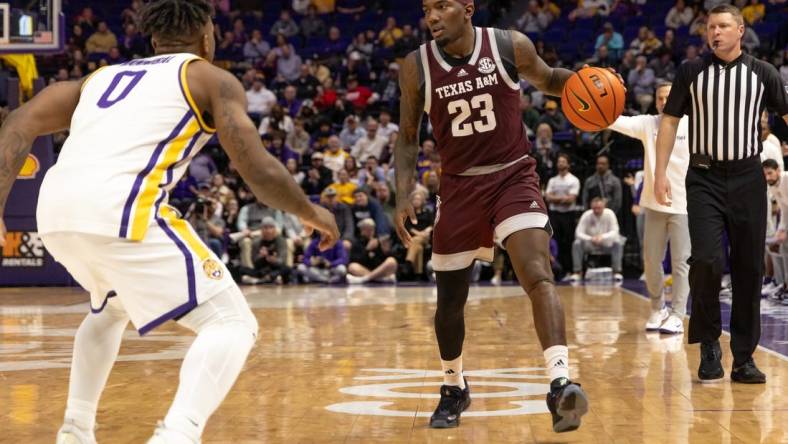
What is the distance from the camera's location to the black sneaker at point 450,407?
475 centimetres

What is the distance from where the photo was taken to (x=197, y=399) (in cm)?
331

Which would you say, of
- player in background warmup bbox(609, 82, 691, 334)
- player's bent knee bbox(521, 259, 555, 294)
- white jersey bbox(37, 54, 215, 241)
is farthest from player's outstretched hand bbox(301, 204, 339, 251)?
player in background warmup bbox(609, 82, 691, 334)

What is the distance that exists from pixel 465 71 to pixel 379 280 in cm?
1123

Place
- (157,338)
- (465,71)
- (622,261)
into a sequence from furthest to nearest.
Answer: (622,261)
(157,338)
(465,71)

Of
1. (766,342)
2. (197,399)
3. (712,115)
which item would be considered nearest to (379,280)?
(766,342)

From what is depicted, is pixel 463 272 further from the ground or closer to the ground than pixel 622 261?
further from the ground

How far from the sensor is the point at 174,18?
3.76 metres

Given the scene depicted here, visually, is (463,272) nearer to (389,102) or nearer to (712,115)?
(712,115)

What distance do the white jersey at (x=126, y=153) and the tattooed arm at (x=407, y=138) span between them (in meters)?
1.57

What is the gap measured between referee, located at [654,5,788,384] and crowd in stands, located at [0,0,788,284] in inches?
291

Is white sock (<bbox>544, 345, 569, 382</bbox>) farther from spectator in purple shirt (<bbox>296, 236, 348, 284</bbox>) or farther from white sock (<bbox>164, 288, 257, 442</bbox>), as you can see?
spectator in purple shirt (<bbox>296, 236, 348, 284</bbox>)

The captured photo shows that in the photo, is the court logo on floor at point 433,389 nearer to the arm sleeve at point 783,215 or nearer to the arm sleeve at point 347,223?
the arm sleeve at point 783,215

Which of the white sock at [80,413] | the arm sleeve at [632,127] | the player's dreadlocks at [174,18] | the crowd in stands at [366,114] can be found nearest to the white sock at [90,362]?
the white sock at [80,413]

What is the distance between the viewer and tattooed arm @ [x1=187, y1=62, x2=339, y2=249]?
347 centimetres
